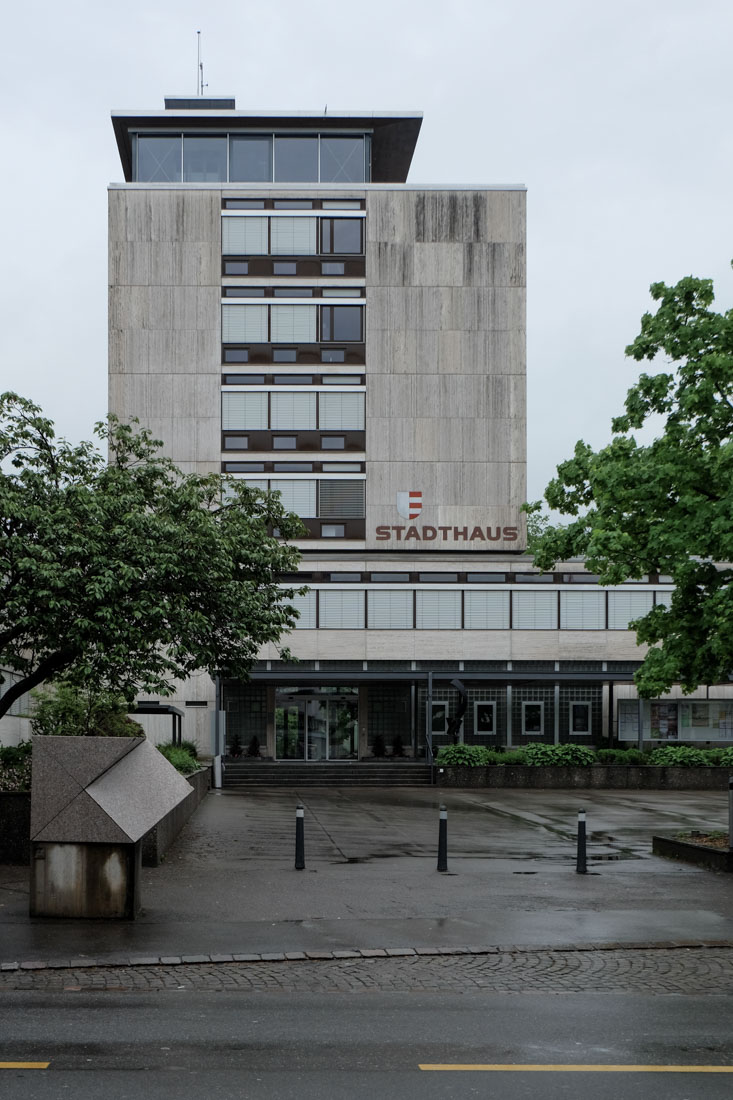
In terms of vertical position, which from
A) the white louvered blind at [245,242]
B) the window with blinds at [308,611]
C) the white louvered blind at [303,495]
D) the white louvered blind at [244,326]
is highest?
the white louvered blind at [245,242]

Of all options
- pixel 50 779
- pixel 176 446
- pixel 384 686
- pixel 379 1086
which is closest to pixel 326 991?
pixel 379 1086

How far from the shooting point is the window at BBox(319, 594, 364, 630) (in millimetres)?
46719

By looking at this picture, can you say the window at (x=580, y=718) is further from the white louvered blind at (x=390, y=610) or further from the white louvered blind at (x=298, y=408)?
the white louvered blind at (x=298, y=408)

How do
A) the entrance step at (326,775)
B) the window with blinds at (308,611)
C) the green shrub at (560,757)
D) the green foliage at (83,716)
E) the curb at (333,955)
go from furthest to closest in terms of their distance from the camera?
the window with blinds at (308,611)
the entrance step at (326,775)
the green shrub at (560,757)
the green foliage at (83,716)
the curb at (333,955)

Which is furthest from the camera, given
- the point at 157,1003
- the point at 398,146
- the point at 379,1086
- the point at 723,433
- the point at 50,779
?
the point at 398,146

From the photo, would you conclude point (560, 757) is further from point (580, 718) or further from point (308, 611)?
point (308, 611)

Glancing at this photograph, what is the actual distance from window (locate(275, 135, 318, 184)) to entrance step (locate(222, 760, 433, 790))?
26844 mm

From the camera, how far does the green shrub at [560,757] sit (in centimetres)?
3844

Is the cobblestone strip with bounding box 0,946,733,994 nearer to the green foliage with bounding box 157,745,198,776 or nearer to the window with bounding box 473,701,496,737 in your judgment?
the green foliage with bounding box 157,745,198,776

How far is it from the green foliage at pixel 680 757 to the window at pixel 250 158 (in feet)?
99.4

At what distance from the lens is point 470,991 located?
995cm

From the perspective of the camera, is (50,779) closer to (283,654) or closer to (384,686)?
(283,654)

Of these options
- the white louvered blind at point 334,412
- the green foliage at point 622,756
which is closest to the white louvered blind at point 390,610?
the white louvered blind at point 334,412

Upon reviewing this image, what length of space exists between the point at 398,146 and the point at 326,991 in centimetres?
5015
